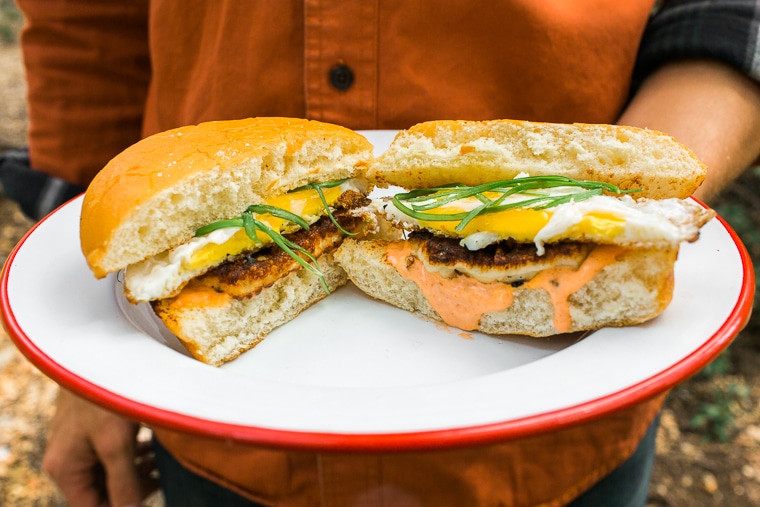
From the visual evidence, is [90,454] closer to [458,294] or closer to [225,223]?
[225,223]

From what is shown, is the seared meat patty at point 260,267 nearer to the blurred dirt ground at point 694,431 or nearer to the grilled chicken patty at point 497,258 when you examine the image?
the grilled chicken patty at point 497,258

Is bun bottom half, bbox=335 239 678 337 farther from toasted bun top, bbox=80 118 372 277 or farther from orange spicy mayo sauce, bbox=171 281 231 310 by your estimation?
orange spicy mayo sauce, bbox=171 281 231 310

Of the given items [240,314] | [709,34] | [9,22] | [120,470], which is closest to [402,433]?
[240,314]

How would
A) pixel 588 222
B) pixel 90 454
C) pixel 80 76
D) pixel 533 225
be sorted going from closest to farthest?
pixel 588 222
pixel 533 225
pixel 90 454
pixel 80 76

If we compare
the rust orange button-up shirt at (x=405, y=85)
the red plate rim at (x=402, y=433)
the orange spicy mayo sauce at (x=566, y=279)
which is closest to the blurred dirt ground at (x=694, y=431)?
the rust orange button-up shirt at (x=405, y=85)

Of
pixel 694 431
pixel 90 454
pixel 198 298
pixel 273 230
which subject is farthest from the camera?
pixel 694 431

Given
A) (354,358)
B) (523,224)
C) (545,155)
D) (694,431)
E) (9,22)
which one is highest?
(545,155)
